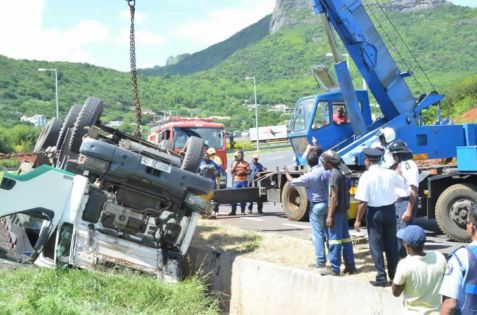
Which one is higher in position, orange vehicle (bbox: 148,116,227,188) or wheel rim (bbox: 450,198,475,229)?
orange vehicle (bbox: 148,116,227,188)

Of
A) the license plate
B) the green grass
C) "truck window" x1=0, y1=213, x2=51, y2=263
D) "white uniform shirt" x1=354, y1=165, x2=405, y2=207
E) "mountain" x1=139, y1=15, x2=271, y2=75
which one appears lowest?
the green grass

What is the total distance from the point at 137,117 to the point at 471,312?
22.2ft

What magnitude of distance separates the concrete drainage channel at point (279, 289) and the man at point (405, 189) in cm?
83

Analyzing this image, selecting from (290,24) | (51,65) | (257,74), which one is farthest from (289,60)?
(51,65)

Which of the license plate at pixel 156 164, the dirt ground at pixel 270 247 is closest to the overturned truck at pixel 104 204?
the license plate at pixel 156 164

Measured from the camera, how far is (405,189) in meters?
6.67

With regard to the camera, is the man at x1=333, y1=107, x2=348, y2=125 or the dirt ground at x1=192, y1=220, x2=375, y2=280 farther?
the man at x1=333, y1=107, x2=348, y2=125

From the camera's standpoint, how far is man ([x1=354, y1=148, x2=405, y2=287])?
20.7ft

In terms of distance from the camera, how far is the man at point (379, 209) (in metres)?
6.30

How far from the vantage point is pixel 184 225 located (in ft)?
26.0

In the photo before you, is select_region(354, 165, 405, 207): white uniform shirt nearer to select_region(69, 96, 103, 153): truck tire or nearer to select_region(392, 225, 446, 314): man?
select_region(392, 225, 446, 314): man

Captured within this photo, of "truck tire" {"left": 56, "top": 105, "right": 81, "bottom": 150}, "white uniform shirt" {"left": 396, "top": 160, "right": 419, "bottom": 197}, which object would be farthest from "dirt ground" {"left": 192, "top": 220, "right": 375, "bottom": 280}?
"truck tire" {"left": 56, "top": 105, "right": 81, "bottom": 150}

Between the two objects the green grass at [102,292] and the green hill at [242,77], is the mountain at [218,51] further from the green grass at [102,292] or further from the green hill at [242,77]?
the green grass at [102,292]

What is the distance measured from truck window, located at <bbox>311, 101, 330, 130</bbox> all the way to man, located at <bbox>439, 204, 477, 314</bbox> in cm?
919
